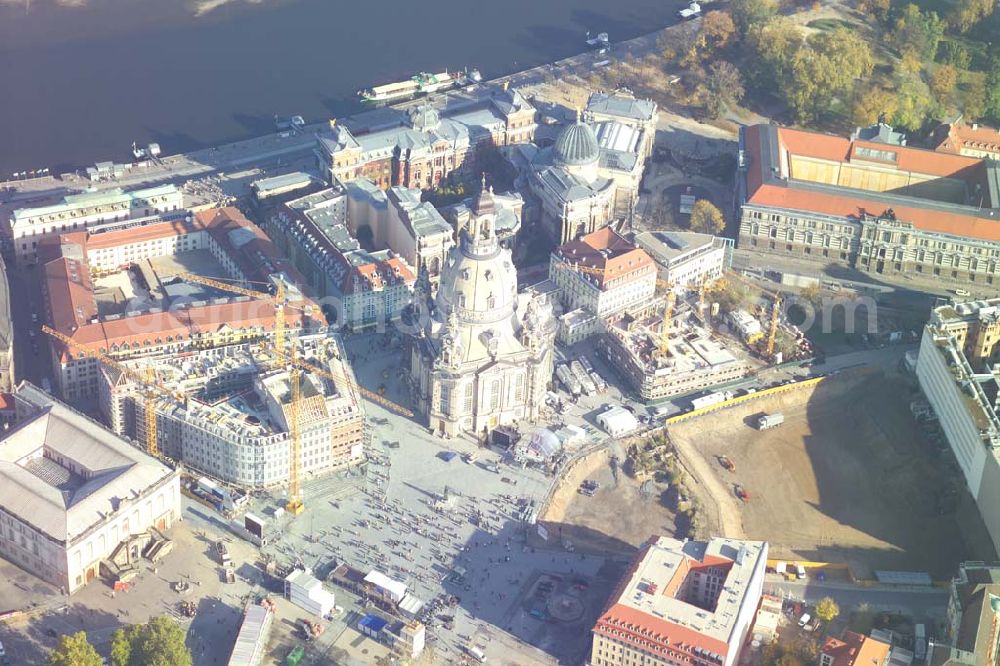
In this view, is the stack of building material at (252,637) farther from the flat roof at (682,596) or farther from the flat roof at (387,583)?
the flat roof at (682,596)

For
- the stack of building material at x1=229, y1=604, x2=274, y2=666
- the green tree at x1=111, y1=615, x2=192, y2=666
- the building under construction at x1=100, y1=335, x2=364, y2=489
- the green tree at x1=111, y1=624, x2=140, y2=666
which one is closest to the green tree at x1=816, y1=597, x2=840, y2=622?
the building under construction at x1=100, y1=335, x2=364, y2=489

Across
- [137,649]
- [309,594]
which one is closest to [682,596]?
[309,594]

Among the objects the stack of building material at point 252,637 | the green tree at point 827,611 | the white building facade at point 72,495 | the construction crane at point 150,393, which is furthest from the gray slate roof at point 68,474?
the green tree at point 827,611

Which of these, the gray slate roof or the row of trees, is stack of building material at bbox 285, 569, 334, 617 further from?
the gray slate roof

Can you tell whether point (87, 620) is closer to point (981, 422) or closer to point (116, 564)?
point (116, 564)

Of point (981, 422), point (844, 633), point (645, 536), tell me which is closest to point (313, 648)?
point (645, 536)

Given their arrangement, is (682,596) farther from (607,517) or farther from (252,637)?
(252,637)
